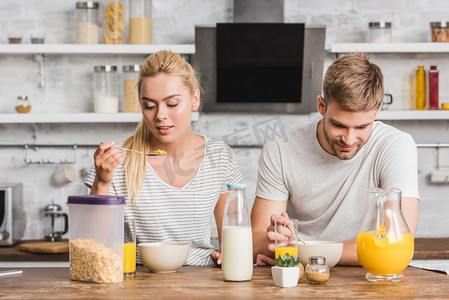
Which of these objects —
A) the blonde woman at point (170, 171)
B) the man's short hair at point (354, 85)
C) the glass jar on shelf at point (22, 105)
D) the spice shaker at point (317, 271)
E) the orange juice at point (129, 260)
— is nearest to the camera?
the spice shaker at point (317, 271)

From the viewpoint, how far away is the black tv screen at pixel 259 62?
387cm

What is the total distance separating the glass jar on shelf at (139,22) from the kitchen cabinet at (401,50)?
1143 mm

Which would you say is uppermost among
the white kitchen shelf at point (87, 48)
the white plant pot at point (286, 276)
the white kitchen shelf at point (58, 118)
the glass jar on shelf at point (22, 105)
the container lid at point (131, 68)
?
the white kitchen shelf at point (87, 48)

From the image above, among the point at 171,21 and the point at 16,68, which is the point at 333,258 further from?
the point at 16,68

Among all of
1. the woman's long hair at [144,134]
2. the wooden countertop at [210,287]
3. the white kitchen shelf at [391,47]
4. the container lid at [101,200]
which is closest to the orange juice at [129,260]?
the wooden countertop at [210,287]

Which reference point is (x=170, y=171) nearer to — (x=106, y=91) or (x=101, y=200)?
(x=101, y=200)

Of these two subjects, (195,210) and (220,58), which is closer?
(195,210)

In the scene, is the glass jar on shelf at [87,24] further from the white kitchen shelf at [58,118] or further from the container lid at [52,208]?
the container lid at [52,208]

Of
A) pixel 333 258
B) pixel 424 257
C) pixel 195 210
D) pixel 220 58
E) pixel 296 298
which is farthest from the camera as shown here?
pixel 220 58

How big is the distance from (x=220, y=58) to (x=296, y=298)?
2605mm

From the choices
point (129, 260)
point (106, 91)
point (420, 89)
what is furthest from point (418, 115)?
point (129, 260)

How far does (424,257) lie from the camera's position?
3.55m

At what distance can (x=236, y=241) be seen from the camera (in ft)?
5.52

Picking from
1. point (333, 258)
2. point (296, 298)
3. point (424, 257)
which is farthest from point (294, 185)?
point (424, 257)
